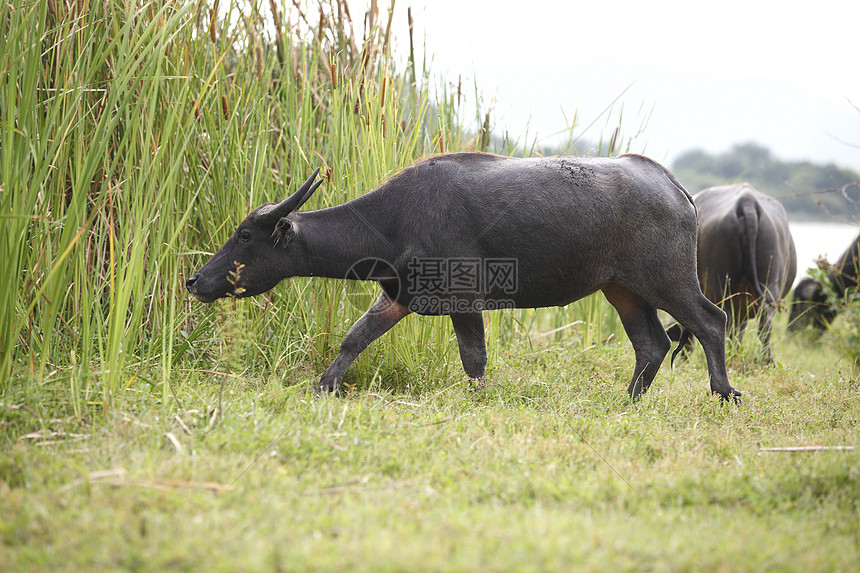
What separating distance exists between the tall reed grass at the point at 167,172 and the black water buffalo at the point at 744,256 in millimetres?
2425

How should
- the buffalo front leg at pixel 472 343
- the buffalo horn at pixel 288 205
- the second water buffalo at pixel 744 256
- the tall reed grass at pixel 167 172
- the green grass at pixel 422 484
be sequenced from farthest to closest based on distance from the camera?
the second water buffalo at pixel 744 256
the buffalo front leg at pixel 472 343
the buffalo horn at pixel 288 205
the tall reed grass at pixel 167 172
the green grass at pixel 422 484

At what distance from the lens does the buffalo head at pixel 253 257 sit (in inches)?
165

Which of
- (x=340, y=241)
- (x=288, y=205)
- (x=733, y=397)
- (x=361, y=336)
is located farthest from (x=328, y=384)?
(x=733, y=397)

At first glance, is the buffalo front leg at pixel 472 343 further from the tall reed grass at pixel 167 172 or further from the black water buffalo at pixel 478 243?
the tall reed grass at pixel 167 172

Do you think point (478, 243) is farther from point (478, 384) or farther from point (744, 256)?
point (744, 256)

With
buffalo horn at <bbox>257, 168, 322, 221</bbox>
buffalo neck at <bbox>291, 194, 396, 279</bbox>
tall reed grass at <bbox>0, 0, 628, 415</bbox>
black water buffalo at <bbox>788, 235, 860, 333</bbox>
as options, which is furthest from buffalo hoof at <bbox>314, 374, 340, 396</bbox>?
black water buffalo at <bbox>788, 235, 860, 333</bbox>

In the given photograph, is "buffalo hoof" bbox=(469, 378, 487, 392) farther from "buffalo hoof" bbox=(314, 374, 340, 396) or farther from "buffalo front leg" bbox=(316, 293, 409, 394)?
"buffalo hoof" bbox=(314, 374, 340, 396)

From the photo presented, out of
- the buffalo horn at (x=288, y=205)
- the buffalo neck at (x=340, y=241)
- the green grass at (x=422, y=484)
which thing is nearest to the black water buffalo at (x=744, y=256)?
the green grass at (x=422, y=484)

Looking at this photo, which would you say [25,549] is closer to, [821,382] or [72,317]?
[72,317]

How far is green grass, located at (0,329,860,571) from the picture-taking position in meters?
2.27

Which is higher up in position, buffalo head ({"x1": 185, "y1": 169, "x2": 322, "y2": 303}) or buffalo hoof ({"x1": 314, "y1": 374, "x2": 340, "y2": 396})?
buffalo head ({"x1": 185, "y1": 169, "x2": 322, "y2": 303})

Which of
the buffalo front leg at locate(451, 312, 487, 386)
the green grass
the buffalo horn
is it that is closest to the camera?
the green grass

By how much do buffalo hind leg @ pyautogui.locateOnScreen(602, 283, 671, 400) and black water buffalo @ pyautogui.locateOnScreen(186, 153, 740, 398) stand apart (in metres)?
0.37

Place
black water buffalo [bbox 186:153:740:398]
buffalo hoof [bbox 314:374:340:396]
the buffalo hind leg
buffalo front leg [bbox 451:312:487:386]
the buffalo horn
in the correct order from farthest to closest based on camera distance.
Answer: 1. the buffalo hind leg
2. buffalo front leg [bbox 451:312:487:386]
3. buffalo hoof [bbox 314:374:340:396]
4. black water buffalo [bbox 186:153:740:398]
5. the buffalo horn
